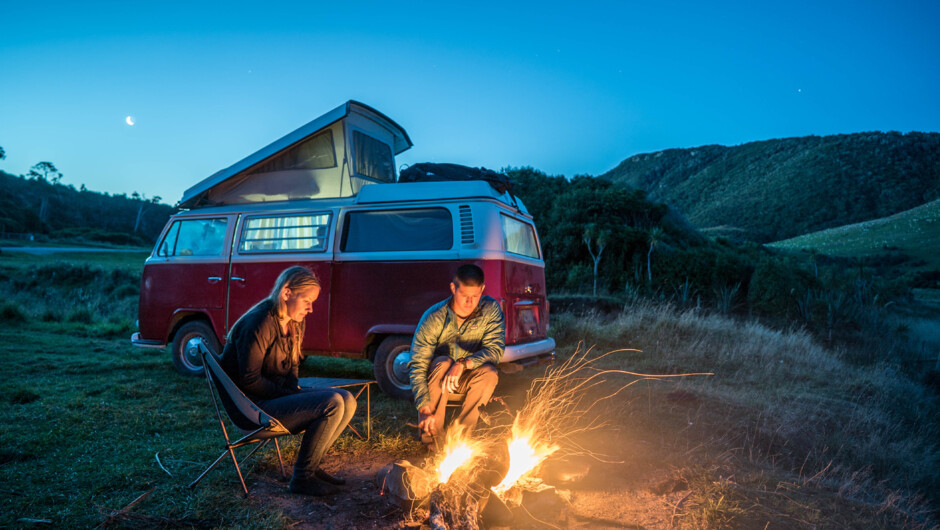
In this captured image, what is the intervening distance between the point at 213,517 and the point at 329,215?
4.38 meters

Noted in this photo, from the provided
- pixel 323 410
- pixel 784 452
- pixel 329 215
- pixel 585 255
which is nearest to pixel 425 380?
pixel 323 410

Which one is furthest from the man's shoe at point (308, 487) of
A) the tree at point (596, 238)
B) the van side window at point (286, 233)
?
the tree at point (596, 238)

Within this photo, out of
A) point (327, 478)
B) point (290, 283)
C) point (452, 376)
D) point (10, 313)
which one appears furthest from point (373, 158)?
point (10, 313)

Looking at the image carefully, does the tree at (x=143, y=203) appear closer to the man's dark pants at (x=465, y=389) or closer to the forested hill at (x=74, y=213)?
the forested hill at (x=74, y=213)

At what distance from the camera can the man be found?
4.09 meters

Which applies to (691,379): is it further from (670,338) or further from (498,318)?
(498,318)

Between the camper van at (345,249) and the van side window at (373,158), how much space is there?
0.02m

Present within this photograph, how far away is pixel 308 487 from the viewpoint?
3.62 m

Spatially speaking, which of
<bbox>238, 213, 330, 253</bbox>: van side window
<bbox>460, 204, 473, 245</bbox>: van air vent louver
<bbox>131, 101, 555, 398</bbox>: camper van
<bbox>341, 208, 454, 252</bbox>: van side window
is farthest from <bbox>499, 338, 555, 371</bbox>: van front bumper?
<bbox>238, 213, 330, 253</bbox>: van side window

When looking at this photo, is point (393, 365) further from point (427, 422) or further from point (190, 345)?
point (190, 345)

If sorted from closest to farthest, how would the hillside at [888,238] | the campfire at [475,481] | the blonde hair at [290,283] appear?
the campfire at [475,481], the blonde hair at [290,283], the hillside at [888,238]

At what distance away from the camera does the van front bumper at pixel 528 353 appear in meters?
6.04

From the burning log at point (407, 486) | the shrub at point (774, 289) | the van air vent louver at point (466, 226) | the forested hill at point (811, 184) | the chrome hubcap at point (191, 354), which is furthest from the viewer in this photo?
the forested hill at point (811, 184)

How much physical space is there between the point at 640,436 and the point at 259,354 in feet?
13.0
